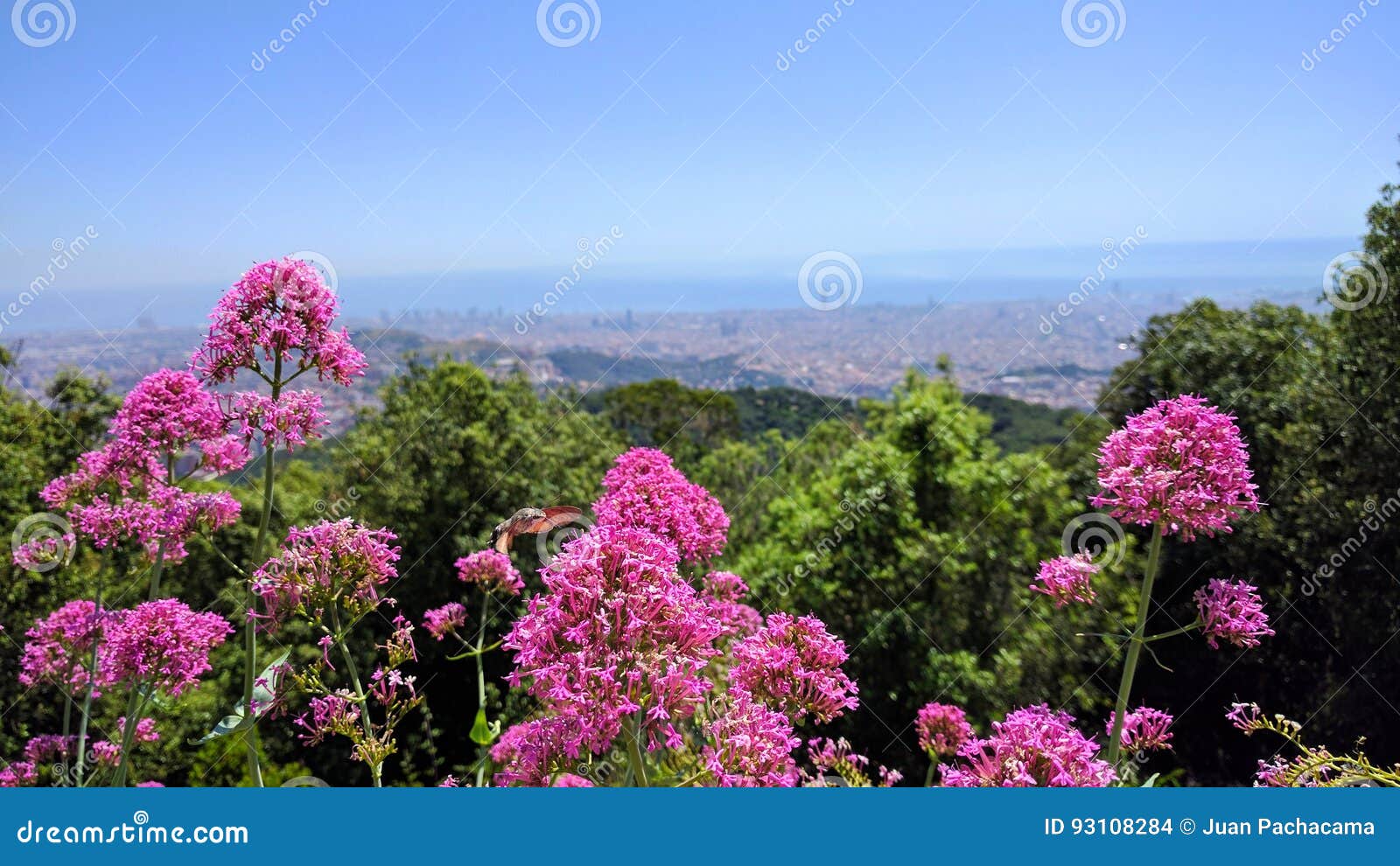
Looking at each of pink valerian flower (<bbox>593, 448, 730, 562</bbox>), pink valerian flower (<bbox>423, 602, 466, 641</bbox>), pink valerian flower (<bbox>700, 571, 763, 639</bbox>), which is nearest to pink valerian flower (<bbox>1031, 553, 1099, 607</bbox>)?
pink valerian flower (<bbox>700, 571, 763, 639</bbox>)

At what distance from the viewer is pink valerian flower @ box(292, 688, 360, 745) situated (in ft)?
8.87

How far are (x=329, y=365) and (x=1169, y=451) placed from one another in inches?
123

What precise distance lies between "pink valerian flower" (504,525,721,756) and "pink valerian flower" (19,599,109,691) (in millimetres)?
2989

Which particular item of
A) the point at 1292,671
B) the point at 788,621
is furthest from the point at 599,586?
the point at 1292,671

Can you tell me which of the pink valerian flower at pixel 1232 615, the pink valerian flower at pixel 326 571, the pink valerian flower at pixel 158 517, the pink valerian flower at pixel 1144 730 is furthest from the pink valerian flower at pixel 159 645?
the pink valerian flower at pixel 1232 615

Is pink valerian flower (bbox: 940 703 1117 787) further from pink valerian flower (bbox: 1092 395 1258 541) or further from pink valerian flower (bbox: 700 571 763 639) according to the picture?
pink valerian flower (bbox: 700 571 763 639)

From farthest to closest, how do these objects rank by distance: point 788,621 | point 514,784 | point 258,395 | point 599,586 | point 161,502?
point 161,502 < point 258,395 < point 788,621 < point 514,784 < point 599,586

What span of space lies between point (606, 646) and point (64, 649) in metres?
3.48

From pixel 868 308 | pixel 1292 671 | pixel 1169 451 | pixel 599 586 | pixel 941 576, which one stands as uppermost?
pixel 868 308

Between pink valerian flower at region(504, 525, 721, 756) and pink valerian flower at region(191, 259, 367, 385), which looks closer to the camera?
pink valerian flower at region(504, 525, 721, 756)

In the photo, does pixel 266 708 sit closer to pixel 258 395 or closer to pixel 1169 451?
pixel 258 395

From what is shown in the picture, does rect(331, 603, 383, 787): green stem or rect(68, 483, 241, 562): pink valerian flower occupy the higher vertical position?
rect(68, 483, 241, 562): pink valerian flower

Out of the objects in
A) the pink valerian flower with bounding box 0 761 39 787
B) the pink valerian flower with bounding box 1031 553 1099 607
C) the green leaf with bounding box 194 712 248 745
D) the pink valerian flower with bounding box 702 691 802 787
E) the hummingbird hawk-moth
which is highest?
the hummingbird hawk-moth

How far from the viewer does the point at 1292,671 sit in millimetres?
11227
